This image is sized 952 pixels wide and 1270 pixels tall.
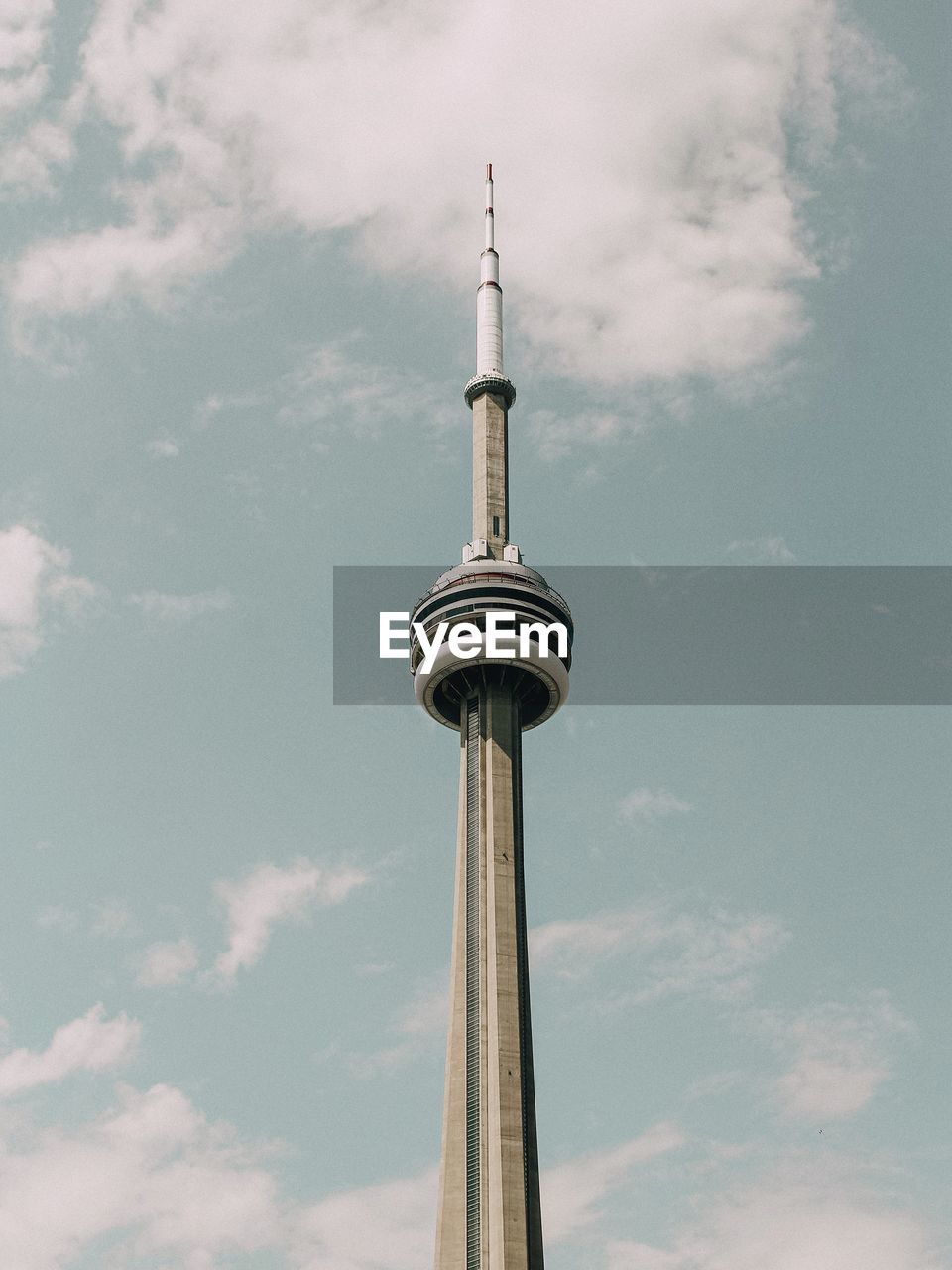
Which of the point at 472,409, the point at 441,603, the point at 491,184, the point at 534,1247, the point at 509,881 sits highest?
the point at 491,184

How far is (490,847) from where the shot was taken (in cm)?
13875

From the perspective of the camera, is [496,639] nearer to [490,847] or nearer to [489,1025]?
[490,847]

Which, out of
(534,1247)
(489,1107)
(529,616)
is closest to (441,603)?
(529,616)

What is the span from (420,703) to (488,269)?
5374 cm

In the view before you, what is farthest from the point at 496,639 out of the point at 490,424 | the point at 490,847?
the point at 490,424

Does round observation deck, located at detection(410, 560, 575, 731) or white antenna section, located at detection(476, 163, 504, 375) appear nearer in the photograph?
round observation deck, located at detection(410, 560, 575, 731)

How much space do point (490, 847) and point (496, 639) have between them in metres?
20.7

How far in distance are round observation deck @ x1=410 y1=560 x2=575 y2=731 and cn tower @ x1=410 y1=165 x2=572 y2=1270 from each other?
16 cm

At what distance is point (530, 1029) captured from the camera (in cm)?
13262

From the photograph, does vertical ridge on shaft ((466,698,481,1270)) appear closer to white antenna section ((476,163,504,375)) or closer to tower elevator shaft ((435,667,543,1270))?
tower elevator shaft ((435,667,543,1270))

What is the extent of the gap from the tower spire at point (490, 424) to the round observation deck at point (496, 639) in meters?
5.64

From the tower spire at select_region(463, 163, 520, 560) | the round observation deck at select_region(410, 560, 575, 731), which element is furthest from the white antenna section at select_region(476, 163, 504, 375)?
the round observation deck at select_region(410, 560, 575, 731)

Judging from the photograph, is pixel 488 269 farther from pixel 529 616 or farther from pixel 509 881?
pixel 509 881

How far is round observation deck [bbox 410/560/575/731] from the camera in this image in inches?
5714
